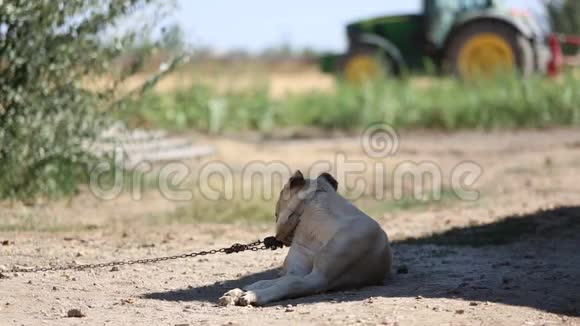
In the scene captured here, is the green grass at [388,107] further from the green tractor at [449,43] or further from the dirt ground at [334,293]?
the dirt ground at [334,293]

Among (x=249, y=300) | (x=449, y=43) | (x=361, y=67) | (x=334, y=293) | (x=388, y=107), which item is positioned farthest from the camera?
(x=361, y=67)

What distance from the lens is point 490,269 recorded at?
22.9 ft

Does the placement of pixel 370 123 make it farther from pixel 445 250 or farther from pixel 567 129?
pixel 445 250

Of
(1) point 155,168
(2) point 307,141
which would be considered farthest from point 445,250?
(2) point 307,141

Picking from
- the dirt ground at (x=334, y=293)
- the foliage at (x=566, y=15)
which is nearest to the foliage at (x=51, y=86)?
the dirt ground at (x=334, y=293)

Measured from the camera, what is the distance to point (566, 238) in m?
8.23

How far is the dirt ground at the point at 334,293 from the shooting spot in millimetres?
5672

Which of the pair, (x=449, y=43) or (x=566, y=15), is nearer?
(x=449, y=43)

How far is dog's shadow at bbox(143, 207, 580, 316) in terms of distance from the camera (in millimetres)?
6102

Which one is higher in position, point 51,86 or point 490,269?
point 51,86

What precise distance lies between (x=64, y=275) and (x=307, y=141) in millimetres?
9866

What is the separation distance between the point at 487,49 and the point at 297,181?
1329 cm

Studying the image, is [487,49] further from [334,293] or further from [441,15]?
[334,293]

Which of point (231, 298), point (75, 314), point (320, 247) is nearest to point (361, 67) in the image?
point (320, 247)
